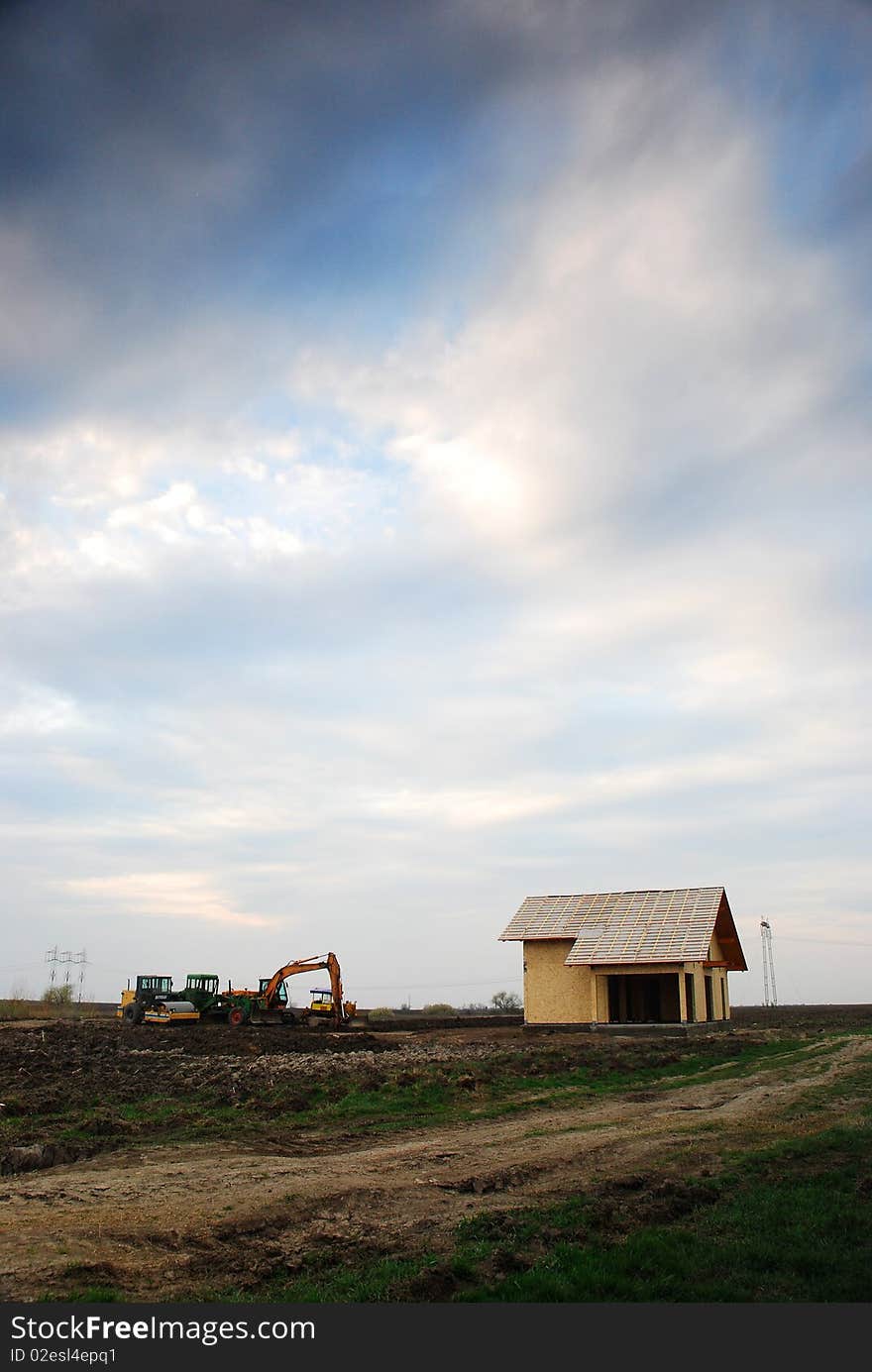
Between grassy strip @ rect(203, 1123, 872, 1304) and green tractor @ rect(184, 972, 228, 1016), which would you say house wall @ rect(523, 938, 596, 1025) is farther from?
grassy strip @ rect(203, 1123, 872, 1304)

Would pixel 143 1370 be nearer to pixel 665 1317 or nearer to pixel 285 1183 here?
pixel 665 1317

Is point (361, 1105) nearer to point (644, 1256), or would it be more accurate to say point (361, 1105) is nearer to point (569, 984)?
point (644, 1256)

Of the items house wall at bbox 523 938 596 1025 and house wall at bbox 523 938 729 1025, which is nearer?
house wall at bbox 523 938 729 1025

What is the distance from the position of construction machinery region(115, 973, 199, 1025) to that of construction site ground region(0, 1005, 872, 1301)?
13808 millimetres

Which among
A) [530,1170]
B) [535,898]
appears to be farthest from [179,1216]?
[535,898]

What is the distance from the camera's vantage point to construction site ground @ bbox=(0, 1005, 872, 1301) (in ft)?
27.5

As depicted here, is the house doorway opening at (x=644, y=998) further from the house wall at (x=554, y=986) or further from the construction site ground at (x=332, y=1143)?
the construction site ground at (x=332, y=1143)

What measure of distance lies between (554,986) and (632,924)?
436 cm

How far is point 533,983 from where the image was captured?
134 ft

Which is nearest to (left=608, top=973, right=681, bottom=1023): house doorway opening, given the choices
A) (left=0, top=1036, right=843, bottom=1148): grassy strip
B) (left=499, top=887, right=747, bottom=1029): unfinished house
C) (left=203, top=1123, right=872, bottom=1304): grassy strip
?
(left=499, top=887, right=747, bottom=1029): unfinished house

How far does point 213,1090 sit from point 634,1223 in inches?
514

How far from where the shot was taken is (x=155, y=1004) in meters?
44.0

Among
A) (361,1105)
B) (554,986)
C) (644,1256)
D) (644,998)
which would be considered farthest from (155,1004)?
(644,1256)

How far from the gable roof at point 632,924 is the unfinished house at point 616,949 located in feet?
0.14
